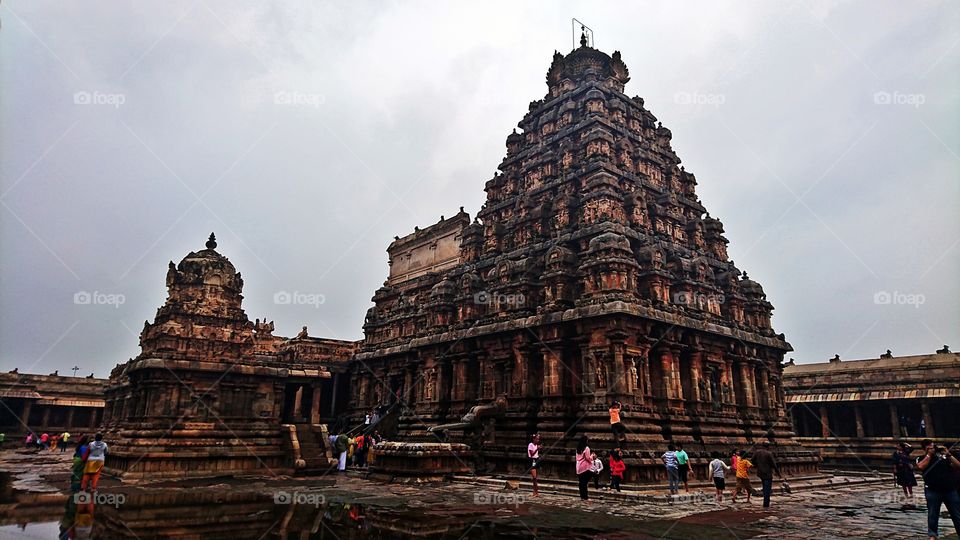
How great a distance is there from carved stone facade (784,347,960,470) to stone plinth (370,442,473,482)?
79.6 ft

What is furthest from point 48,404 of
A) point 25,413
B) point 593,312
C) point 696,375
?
point 696,375

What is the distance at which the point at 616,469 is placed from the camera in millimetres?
17719

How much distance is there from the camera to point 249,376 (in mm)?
26266

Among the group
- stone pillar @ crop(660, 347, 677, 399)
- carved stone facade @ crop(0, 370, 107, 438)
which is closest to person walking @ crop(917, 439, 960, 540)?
stone pillar @ crop(660, 347, 677, 399)

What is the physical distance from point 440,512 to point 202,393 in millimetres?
15600

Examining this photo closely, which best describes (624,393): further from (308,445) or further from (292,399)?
(292,399)

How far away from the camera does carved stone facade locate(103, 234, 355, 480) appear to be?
23.0 meters

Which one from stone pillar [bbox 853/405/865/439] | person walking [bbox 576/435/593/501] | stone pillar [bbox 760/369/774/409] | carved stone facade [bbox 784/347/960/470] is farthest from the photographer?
stone pillar [bbox 853/405/865/439]

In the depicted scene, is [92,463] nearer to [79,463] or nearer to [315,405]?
[79,463]

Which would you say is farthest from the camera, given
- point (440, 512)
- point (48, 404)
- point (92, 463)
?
point (48, 404)

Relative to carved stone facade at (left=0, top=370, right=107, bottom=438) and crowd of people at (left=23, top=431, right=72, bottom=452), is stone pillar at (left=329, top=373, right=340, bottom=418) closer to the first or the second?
crowd of people at (left=23, top=431, right=72, bottom=452)

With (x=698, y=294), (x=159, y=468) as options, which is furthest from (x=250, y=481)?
(x=698, y=294)

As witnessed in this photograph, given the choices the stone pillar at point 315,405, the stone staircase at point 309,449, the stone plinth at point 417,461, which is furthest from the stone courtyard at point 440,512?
the stone pillar at point 315,405

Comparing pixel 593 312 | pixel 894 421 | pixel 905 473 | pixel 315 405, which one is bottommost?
pixel 905 473
